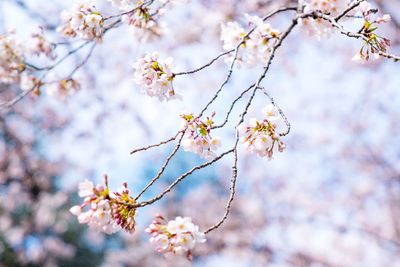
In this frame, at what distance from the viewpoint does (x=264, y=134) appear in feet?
6.01

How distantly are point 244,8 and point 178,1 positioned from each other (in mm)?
3421

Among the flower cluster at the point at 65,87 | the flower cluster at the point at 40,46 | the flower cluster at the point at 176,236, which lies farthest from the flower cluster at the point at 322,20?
the flower cluster at the point at 40,46

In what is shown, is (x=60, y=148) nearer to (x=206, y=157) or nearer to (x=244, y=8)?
(x=244, y=8)

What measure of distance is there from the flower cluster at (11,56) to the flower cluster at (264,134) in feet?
6.73

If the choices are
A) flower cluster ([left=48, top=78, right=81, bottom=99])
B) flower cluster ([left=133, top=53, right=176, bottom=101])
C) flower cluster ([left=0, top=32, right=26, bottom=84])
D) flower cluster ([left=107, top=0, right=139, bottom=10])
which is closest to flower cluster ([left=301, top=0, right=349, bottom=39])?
flower cluster ([left=133, top=53, right=176, bottom=101])

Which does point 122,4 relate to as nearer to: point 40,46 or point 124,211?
point 124,211

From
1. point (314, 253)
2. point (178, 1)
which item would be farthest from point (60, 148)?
point (178, 1)

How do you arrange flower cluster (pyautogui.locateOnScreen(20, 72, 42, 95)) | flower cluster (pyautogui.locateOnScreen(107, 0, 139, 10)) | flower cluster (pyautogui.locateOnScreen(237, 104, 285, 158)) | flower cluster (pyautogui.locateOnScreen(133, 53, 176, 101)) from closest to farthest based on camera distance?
flower cluster (pyautogui.locateOnScreen(237, 104, 285, 158)) → flower cluster (pyautogui.locateOnScreen(133, 53, 176, 101)) → flower cluster (pyautogui.locateOnScreen(107, 0, 139, 10)) → flower cluster (pyautogui.locateOnScreen(20, 72, 42, 95))

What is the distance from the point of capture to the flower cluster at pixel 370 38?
1829 mm

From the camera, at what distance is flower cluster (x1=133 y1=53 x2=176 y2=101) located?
6.41 ft

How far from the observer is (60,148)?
1198 cm

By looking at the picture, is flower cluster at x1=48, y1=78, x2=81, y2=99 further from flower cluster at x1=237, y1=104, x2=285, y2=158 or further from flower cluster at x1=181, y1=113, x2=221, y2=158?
flower cluster at x1=237, y1=104, x2=285, y2=158

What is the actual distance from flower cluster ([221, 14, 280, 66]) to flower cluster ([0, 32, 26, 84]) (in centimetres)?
162

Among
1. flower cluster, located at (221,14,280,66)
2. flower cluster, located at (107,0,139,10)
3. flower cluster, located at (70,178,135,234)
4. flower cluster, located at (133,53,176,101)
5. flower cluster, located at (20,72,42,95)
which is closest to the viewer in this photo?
flower cluster, located at (70,178,135,234)
